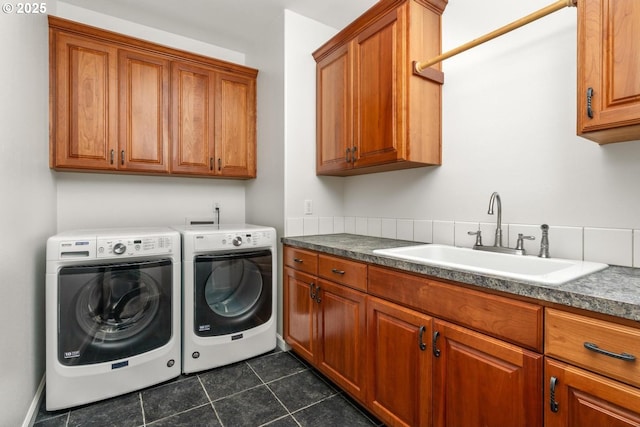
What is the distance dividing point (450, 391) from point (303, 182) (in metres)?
1.68

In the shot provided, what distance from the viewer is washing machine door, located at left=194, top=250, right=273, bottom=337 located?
2.03m

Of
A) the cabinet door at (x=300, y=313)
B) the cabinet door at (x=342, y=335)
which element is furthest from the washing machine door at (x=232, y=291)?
the cabinet door at (x=342, y=335)

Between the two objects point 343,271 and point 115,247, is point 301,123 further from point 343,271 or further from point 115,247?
point 115,247

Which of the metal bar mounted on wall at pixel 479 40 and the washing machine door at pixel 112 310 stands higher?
the metal bar mounted on wall at pixel 479 40

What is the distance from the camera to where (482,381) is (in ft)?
3.55

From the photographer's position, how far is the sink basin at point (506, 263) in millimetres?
1032

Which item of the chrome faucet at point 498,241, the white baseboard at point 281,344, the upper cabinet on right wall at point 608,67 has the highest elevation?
the upper cabinet on right wall at point 608,67

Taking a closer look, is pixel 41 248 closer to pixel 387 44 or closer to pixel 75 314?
pixel 75 314

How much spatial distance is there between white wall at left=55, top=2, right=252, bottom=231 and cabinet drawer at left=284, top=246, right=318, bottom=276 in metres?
0.94

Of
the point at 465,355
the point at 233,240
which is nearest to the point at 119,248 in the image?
the point at 233,240

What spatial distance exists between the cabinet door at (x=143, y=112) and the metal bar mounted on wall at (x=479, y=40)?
6.06 ft

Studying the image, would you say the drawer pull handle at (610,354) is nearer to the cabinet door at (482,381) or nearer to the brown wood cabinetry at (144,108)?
the cabinet door at (482,381)

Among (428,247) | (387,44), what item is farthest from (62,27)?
(428,247)

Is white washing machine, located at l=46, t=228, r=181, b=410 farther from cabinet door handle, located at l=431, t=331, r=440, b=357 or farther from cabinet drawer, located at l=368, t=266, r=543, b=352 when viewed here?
cabinet door handle, located at l=431, t=331, r=440, b=357
